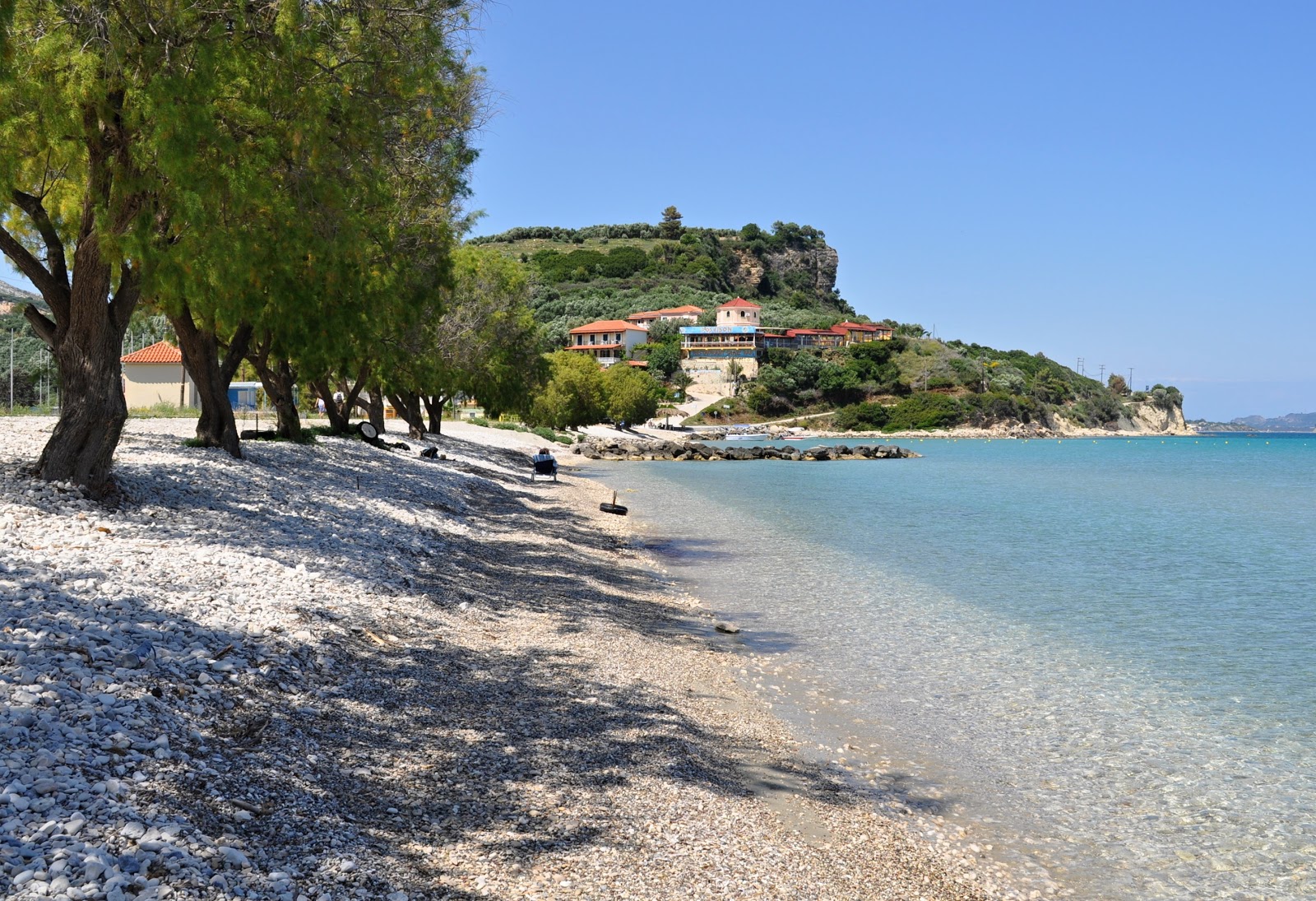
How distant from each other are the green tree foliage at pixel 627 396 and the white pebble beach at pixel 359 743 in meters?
83.8

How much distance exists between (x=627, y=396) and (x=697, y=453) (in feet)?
103

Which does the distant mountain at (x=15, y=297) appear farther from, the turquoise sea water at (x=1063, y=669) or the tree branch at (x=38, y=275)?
the turquoise sea water at (x=1063, y=669)

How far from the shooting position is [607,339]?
164 m

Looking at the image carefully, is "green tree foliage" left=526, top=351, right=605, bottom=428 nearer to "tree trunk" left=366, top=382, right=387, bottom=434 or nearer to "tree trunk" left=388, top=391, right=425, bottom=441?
"tree trunk" left=388, top=391, right=425, bottom=441

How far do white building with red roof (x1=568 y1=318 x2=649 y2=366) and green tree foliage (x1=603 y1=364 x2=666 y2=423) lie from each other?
41.7 metres

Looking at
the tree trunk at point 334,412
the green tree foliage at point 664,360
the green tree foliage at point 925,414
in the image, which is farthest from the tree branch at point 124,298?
the green tree foliage at point 664,360

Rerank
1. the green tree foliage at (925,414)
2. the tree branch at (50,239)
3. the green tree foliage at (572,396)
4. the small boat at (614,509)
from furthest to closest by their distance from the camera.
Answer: the green tree foliage at (925,414)
the green tree foliage at (572,396)
the small boat at (614,509)
the tree branch at (50,239)

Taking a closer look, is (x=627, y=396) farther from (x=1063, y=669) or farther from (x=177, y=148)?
(x=177, y=148)

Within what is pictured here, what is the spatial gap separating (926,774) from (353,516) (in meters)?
12.6

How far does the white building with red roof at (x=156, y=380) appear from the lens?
4991cm

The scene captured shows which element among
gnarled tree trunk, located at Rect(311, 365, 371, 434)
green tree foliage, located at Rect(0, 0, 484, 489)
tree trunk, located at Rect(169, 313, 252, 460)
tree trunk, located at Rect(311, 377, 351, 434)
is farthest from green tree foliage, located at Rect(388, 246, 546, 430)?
green tree foliage, located at Rect(0, 0, 484, 489)

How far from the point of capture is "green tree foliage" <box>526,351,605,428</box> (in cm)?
8131

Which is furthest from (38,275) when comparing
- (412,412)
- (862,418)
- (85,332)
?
(862,418)

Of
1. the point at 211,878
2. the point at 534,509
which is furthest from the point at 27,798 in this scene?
the point at 534,509
